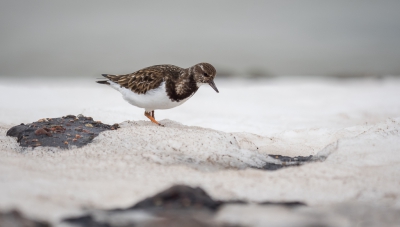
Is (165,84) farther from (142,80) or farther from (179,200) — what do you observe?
(179,200)

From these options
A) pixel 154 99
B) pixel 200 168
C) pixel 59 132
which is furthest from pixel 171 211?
pixel 154 99

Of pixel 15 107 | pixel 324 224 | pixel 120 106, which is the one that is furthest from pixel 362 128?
pixel 15 107

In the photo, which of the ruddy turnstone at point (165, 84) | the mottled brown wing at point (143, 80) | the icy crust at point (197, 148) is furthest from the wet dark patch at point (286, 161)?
the mottled brown wing at point (143, 80)

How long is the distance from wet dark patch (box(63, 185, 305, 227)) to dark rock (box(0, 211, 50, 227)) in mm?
144

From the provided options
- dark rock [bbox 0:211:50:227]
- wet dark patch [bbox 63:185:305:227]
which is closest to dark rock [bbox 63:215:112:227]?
wet dark patch [bbox 63:185:305:227]

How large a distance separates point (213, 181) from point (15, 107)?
16.7ft

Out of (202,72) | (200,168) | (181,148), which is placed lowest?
(200,168)

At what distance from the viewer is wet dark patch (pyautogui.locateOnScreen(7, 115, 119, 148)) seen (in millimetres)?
4223

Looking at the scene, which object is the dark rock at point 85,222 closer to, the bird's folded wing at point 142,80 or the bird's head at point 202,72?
the bird's folded wing at point 142,80

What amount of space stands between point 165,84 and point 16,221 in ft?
9.78

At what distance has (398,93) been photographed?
33.2ft

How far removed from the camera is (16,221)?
2.31m

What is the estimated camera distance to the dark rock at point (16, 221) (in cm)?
229

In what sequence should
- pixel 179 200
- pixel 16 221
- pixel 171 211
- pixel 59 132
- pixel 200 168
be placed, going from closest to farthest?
1. pixel 16 221
2. pixel 171 211
3. pixel 179 200
4. pixel 200 168
5. pixel 59 132
